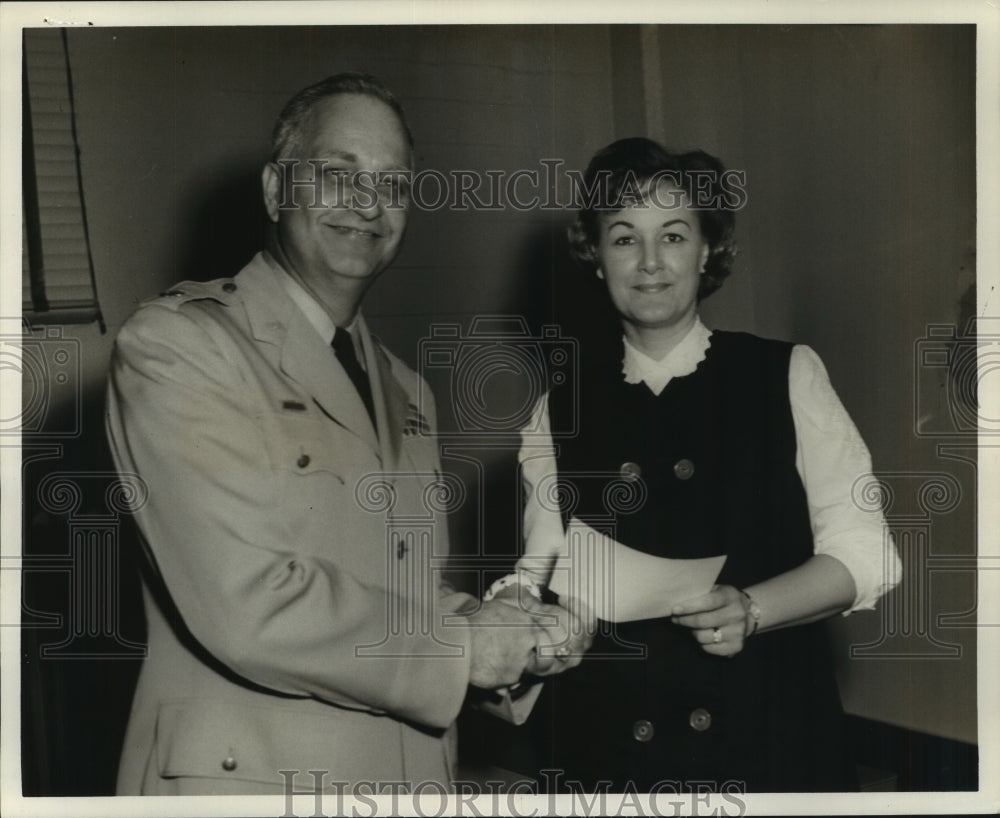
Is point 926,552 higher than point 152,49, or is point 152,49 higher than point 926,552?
point 152,49

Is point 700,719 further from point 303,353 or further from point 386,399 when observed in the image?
point 303,353

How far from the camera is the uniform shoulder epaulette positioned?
93.5 inches

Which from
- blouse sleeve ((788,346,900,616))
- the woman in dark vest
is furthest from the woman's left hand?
blouse sleeve ((788,346,900,616))

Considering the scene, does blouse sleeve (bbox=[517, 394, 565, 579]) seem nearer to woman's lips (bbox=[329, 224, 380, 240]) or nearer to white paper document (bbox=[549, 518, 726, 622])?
white paper document (bbox=[549, 518, 726, 622])

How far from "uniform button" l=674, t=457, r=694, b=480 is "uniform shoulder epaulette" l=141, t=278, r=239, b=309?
0.99 m

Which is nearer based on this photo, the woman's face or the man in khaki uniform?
the man in khaki uniform

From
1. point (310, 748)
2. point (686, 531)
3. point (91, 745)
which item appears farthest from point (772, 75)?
point (91, 745)

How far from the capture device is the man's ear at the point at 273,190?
240 centimetres

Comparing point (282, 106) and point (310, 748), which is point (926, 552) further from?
point (282, 106)

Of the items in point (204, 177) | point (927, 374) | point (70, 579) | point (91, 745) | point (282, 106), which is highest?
point (282, 106)

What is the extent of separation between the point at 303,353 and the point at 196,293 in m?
0.26

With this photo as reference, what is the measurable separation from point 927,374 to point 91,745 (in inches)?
76.6

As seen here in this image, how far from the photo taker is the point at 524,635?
2.39m

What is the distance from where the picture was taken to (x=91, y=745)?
7.93ft
